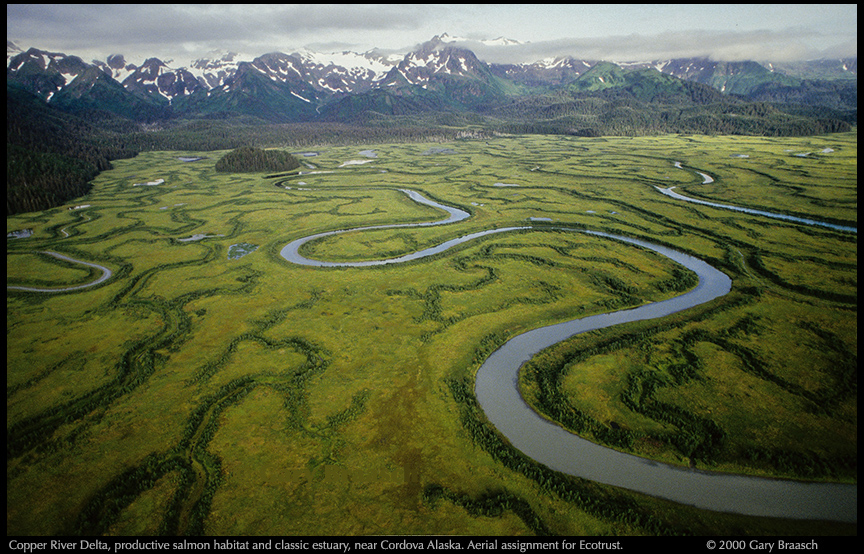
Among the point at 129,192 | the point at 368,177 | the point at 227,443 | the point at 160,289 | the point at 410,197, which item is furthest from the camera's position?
the point at 368,177

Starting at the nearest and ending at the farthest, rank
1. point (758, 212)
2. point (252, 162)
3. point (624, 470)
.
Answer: point (624, 470), point (758, 212), point (252, 162)

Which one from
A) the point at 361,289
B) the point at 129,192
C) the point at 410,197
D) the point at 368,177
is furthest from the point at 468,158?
the point at 361,289

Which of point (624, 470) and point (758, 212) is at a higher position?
point (758, 212)

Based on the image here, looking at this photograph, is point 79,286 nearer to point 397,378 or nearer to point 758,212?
point 397,378

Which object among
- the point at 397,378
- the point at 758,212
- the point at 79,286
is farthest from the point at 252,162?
the point at 758,212

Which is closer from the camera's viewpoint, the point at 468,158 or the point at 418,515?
the point at 418,515

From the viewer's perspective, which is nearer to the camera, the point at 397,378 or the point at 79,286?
the point at 397,378

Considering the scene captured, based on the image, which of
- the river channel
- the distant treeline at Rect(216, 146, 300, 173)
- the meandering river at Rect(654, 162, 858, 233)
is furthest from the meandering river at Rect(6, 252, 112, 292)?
the meandering river at Rect(654, 162, 858, 233)

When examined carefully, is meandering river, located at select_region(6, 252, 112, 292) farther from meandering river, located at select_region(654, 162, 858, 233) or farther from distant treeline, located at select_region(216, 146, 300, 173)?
meandering river, located at select_region(654, 162, 858, 233)
